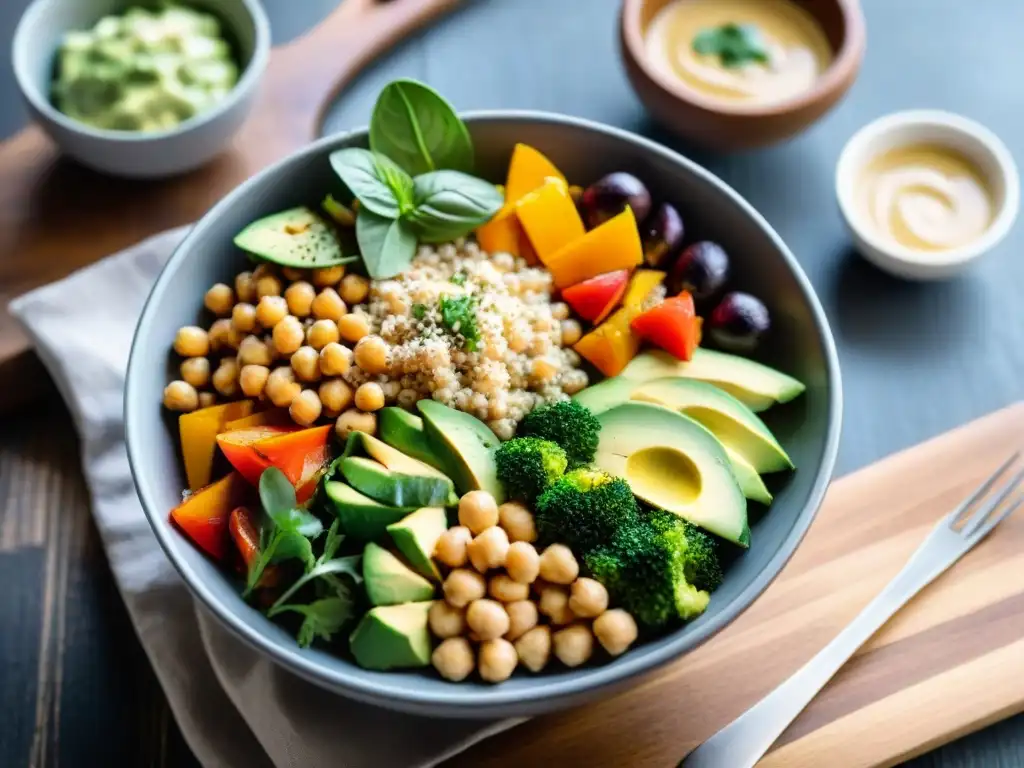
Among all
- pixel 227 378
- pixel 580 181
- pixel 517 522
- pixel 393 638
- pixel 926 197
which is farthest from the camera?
pixel 926 197

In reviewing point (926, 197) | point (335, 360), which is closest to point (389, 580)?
point (335, 360)

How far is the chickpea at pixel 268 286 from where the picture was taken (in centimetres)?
191

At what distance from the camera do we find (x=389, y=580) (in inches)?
63.8

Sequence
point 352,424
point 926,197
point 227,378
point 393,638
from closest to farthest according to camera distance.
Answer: point 393,638 < point 352,424 < point 227,378 < point 926,197

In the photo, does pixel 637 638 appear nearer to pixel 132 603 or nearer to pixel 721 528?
pixel 721 528

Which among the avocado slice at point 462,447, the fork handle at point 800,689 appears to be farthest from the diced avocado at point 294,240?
the fork handle at point 800,689

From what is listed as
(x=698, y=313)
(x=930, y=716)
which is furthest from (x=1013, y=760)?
(x=698, y=313)

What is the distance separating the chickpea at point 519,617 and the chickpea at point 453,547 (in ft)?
0.33

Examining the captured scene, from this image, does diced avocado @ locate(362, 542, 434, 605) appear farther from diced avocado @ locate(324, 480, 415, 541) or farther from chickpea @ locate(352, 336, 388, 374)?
chickpea @ locate(352, 336, 388, 374)

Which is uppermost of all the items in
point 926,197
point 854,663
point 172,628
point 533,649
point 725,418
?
point 926,197

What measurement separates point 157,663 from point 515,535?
721 millimetres

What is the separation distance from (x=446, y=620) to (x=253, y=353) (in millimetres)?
579

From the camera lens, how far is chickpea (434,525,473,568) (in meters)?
1.63

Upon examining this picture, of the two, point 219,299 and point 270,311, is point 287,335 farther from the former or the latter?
point 219,299
